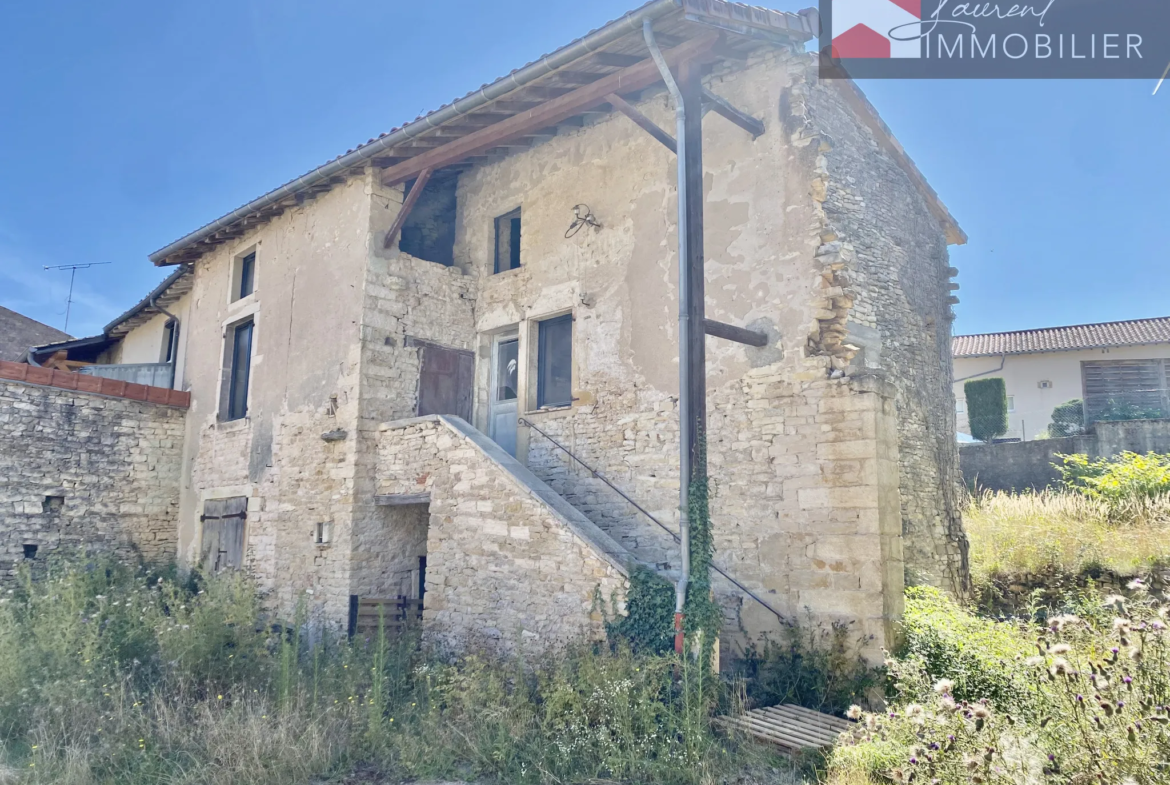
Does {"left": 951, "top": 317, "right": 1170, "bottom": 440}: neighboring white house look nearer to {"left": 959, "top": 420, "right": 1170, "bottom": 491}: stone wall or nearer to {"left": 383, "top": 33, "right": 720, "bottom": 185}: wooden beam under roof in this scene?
{"left": 959, "top": 420, "right": 1170, "bottom": 491}: stone wall

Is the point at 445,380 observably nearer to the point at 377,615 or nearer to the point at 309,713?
the point at 377,615

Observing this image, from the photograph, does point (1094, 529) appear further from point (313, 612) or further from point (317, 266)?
point (317, 266)

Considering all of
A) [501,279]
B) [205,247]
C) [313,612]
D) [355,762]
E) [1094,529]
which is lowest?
[355,762]

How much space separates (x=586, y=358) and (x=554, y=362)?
805 millimetres

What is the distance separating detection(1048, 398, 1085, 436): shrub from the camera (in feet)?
65.8

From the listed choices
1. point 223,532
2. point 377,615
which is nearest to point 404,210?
point 377,615

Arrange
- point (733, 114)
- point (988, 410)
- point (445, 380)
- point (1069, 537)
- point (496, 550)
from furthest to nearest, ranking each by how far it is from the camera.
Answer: point (988, 410) → point (445, 380) → point (1069, 537) → point (733, 114) → point (496, 550)

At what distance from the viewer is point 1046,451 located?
50.0ft

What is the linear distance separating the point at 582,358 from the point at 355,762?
4.99 meters

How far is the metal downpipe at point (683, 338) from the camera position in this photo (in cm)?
677

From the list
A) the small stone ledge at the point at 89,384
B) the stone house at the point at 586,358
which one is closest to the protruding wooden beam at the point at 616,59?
the stone house at the point at 586,358

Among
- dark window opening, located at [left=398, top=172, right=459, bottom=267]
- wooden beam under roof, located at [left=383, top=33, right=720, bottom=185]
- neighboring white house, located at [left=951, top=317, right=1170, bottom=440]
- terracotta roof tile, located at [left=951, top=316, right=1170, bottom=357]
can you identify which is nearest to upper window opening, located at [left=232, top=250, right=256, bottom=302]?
dark window opening, located at [left=398, top=172, right=459, bottom=267]

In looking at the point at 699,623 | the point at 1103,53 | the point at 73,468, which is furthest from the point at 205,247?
the point at 1103,53

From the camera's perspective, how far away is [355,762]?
575 centimetres
